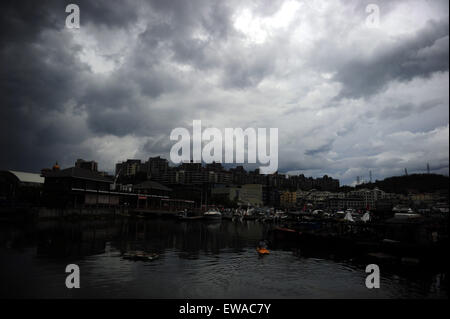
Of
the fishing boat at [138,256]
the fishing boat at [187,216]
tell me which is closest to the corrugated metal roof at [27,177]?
the fishing boat at [187,216]

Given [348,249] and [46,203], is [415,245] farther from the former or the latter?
[46,203]

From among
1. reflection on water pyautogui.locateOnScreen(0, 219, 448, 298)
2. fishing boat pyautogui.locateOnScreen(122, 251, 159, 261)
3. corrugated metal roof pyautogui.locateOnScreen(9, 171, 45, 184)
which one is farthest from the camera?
corrugated metal roof pyautogui.locateOnScreen(9, 171, 45, 184)

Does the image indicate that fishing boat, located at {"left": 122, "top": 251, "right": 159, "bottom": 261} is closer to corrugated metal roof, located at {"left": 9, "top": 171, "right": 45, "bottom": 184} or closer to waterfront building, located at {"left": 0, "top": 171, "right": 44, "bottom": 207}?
waterfront building, located at {"left": 0, "top": 171, "right": 44, "bottom": 207}

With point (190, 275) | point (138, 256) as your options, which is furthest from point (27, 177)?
A: point (190, 275)

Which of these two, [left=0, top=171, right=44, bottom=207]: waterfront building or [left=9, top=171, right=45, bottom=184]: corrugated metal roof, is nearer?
[left=0, top=171, right=44, bottom=207]: waterfront building

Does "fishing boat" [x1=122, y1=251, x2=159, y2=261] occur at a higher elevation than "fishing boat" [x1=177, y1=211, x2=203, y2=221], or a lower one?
higher

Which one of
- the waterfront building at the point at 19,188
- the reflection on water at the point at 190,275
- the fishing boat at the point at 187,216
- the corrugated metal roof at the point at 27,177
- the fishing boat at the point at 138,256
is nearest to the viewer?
the reflection on water at the point at 190,275

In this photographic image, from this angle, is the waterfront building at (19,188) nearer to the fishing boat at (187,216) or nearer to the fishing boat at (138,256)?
the fishing boat at (187,216)

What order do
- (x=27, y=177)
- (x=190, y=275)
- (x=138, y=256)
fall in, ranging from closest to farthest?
(x=190, y=275) < (x=138, y=256) < (x=27, y=177)

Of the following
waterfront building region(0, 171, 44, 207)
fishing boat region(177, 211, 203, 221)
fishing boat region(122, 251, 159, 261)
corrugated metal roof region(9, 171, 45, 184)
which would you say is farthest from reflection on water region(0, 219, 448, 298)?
corrugated metal roof region(9, 171, 45, 184)

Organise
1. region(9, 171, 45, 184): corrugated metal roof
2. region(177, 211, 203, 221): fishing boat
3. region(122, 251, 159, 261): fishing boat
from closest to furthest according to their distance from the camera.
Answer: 1. region(122, 251, 159, 261): fishing boat
2. region(9, 171, 45, 184): corrugated metal roof
3. region(177, 211, 203, 221): fishing boat

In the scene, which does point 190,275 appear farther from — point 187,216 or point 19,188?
point 19,188
